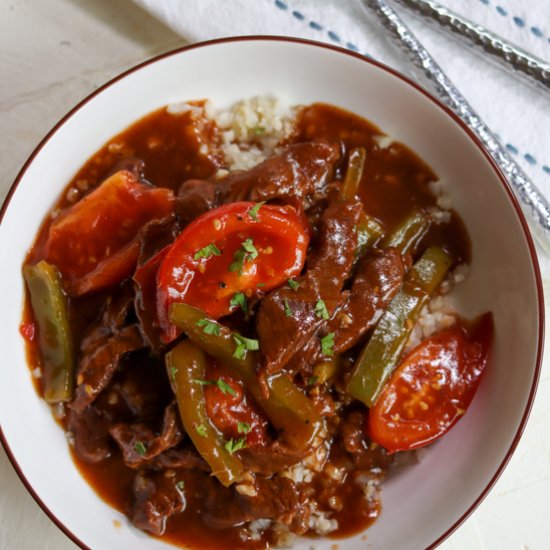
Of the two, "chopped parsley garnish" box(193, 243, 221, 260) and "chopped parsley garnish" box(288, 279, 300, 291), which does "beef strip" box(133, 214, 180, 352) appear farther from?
"chopped parsley garnish" box(288, 279, 300, 291)

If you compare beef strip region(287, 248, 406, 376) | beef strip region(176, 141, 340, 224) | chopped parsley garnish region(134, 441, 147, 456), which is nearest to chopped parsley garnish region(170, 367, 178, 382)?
chopped parsley garnish region(134, 441, 147, 456)

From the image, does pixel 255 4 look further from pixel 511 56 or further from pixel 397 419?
pixel 397 419

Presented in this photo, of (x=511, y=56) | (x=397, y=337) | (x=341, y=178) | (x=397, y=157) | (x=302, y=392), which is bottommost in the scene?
(x=302, y=392)

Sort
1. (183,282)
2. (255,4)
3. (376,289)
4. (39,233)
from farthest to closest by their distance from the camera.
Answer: (255,4)
(39,233)
(376,289)
(183,282)

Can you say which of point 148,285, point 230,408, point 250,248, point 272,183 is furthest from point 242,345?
point 272,183

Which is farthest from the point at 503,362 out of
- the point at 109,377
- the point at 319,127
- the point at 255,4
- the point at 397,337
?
the point at 255,4
